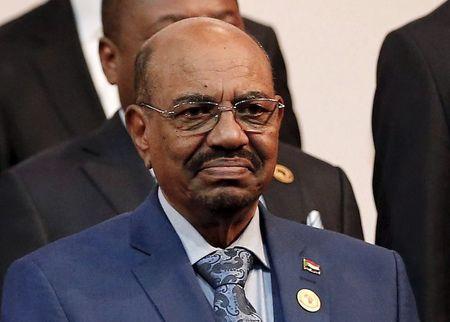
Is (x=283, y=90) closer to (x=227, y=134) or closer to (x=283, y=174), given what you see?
(x=283, y=174)

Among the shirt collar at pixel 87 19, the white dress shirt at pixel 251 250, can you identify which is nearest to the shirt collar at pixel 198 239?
the white dress shirt at pixel 251 250

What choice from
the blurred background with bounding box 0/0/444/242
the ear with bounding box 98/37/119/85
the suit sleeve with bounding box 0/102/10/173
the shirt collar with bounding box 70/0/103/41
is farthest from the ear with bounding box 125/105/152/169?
the blurred background with bounding box 0/0/444/242

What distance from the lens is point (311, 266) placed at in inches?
105

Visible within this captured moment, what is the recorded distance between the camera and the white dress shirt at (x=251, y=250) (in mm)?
2576

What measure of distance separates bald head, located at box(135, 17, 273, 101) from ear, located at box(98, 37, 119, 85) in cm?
71

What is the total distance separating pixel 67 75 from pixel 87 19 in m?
0.29

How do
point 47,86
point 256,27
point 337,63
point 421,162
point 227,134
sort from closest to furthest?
point 227,134 → point 421,162 → point 47,86 → point 256,27 → point 337,63

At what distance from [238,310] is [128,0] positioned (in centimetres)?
104

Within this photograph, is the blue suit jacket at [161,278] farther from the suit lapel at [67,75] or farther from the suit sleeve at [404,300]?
the suit lapel at [67,75]

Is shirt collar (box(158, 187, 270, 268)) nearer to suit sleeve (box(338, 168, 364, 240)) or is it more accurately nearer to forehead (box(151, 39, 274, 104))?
forehead (box(151, 39, 274, 104))

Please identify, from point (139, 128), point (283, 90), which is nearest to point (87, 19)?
point (283, 90)

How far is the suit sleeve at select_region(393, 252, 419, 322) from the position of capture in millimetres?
2643

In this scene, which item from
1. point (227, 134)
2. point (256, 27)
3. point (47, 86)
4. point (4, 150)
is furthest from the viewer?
point (256, 27)

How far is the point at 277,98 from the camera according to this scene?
263 cm
